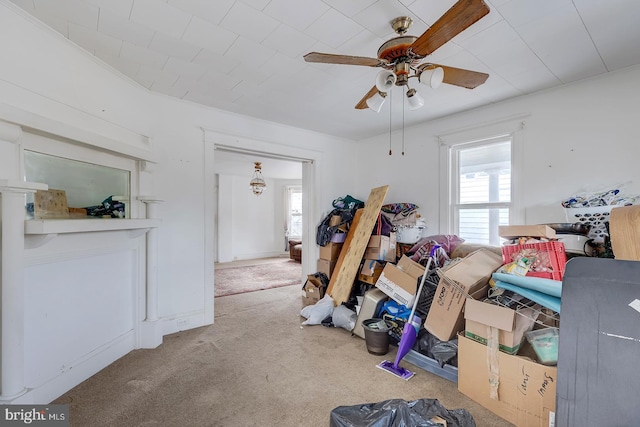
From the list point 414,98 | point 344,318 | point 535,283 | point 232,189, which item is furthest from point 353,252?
point 232,189

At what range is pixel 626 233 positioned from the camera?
158cm

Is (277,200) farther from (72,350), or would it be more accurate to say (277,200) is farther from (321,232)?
(72,350)

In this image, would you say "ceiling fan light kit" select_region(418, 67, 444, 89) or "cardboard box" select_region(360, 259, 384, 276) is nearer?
"ceiling fan light kit" select_region(418, 67, 444, 89)

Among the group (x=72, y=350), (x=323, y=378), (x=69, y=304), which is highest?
(x=69, y=304)

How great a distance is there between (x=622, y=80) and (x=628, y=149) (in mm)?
590

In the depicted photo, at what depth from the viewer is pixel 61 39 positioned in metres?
1.92

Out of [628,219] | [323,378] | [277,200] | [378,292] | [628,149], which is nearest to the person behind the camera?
[628,219]

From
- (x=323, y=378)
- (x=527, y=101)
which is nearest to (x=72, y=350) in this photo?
(x=323, y=378)

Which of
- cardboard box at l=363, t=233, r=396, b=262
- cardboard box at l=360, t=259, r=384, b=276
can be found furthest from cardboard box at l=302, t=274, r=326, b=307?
cardboard box at l=363, t=233, r=396, b=262

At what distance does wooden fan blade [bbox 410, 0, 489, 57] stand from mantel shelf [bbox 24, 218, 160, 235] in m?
2.38

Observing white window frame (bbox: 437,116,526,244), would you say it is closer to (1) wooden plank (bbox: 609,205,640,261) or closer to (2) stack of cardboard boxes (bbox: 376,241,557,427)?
(2) stack of cardboard boxes (bbox: 376,241,557,427)

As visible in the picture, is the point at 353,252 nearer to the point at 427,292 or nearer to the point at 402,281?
the point at 402,281

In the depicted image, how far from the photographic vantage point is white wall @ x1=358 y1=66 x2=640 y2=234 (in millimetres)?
2357

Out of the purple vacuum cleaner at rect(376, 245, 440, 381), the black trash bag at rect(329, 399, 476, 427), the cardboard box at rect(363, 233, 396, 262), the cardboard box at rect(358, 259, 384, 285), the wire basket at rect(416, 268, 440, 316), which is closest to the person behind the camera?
the black trash bag at rect(329, 399, 476, 427)
